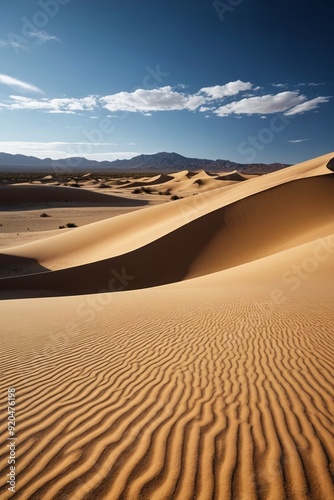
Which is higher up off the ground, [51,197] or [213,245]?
[51,197]

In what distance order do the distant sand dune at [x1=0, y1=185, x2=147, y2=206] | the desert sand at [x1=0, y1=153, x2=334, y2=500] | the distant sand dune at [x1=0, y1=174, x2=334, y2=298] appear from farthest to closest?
1. the distant sand dune at [x1=0, y1=185, x2=147, y2=206]
2. the distant sand dune at [x1=0, y1=174, x2=334, y2=298]
3. the desert sand at [x1=0, y1=153, x2=334, y2=500]

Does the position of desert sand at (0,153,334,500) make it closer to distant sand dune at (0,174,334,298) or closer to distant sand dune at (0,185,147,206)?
distant sand dune at (0,174,334,298)

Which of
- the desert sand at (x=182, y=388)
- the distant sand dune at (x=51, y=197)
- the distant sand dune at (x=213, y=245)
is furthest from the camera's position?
the distant sand dune at (x=51, y=197)

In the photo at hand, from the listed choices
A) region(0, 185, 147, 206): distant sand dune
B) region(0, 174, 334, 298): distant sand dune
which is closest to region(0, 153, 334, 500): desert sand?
region(0, 174, 334, 298): distant sand dune

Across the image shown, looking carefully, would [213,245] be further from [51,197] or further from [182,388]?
[51,197]

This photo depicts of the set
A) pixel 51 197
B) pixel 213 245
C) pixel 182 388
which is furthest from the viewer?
pixel 51 197

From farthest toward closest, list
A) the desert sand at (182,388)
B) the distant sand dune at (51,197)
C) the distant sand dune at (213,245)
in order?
the distant sand dune at (51,197) < the distant sand dune at (213,245) < the desert sand at (182,388)

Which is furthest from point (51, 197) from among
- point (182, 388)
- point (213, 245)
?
point (182, 388)

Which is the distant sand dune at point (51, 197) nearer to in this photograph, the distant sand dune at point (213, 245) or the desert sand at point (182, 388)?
the distant sand dune at point (213, 245)

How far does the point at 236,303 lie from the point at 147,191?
193 ft

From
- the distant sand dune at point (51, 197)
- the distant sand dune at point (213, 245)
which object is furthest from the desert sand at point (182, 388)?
the distant sand dune at point (51, 197)

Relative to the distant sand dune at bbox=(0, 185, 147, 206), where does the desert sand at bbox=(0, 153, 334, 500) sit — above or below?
below

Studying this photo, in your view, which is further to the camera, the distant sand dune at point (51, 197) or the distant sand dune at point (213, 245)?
the distant sand dune at point (51, 197)

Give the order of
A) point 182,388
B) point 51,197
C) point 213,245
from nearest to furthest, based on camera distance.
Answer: point 182,388 → point 213,245 → point 51,197
